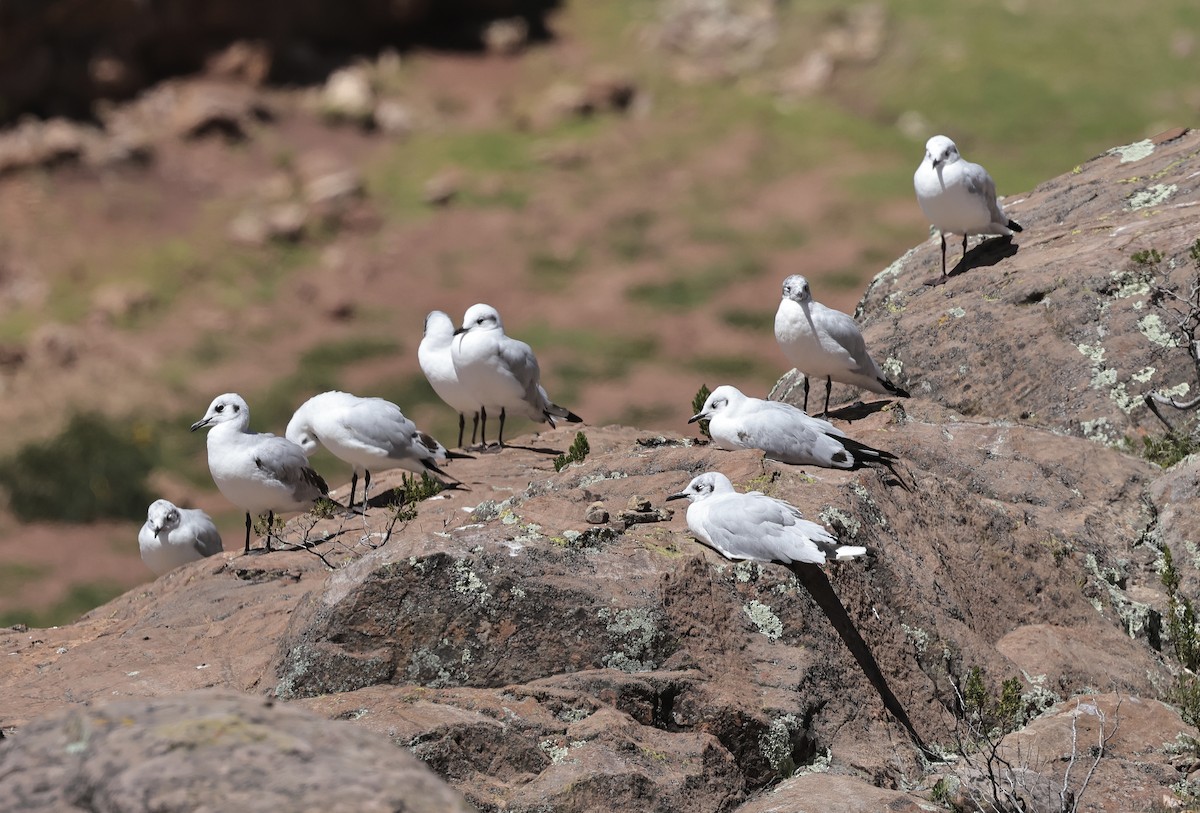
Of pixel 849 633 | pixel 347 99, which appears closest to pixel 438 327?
pixel 849 633

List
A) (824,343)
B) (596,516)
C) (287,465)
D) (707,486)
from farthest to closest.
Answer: (287,465) < (824,343) < (707,486) < (596,516)

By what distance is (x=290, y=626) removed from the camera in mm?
6969

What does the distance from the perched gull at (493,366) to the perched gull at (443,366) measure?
7.5 inches

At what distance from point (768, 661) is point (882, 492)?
5.38 ft

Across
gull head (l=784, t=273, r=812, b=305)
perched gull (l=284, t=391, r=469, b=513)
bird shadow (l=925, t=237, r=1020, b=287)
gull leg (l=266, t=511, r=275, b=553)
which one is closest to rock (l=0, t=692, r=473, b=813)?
gull leg (l=266, t=511, r=275, b=553)

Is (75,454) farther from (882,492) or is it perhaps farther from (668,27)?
(668,27)

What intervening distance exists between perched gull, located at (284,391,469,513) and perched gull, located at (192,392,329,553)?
0.31 m

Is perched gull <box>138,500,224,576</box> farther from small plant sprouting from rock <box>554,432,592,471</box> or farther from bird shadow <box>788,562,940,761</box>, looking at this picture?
bird shadow <box>788,562,940,761</box>

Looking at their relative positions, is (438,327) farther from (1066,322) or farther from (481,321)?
(1066,322)

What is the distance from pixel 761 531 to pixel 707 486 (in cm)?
63

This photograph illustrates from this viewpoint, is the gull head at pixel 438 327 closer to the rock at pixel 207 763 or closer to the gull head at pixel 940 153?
the gull head at pixel 940 153

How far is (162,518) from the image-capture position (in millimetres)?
11938

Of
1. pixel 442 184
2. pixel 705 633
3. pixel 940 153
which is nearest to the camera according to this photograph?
pixel 705 633

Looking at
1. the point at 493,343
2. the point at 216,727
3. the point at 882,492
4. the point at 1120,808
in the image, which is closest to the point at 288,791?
the point at 216,727
